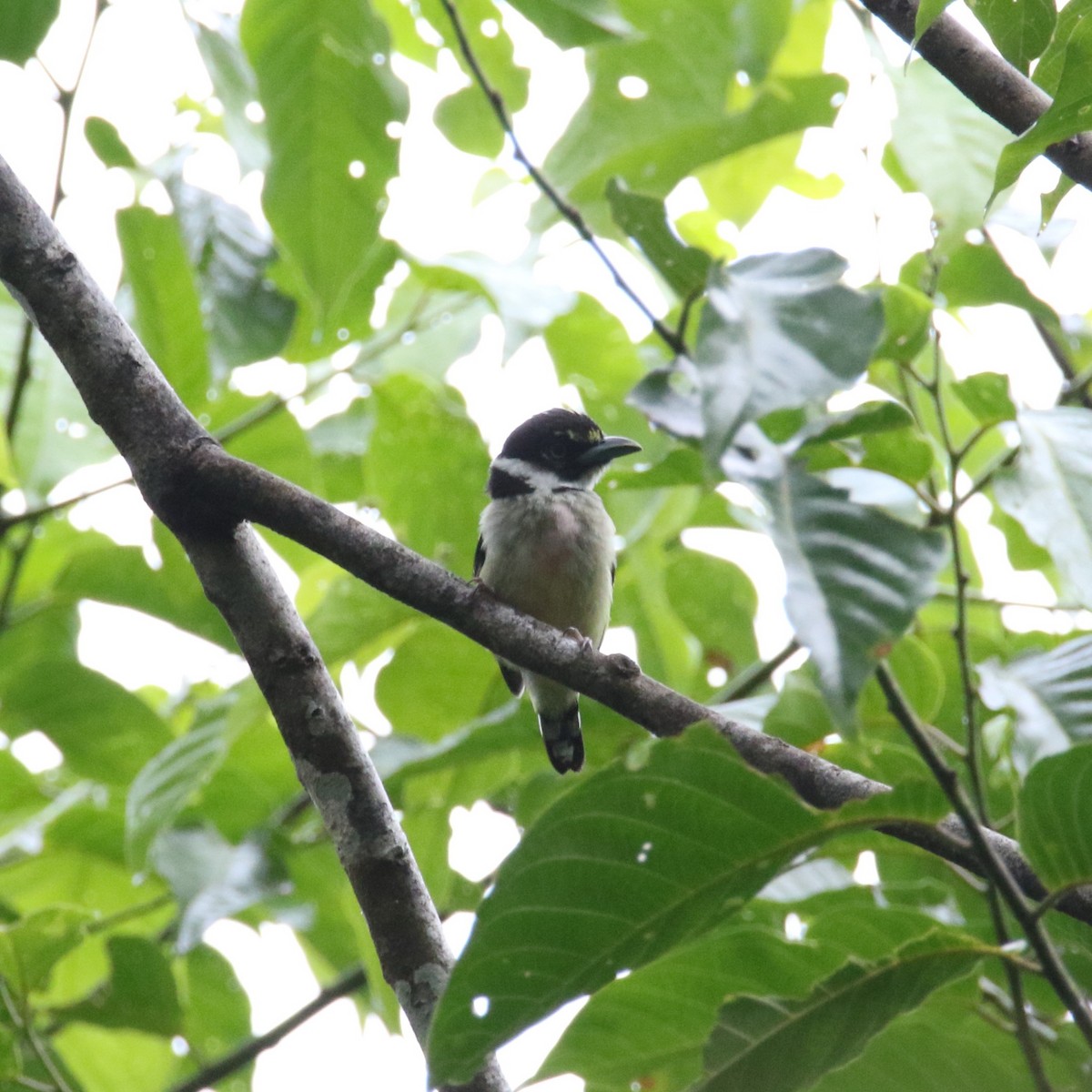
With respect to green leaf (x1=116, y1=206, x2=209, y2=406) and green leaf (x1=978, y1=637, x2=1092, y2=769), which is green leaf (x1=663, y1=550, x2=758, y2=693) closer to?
green leaf (x1=116, y1=206, x2=209, y2=406)

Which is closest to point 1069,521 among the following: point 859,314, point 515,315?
point 859,314

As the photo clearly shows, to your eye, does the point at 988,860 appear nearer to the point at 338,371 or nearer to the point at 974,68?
the point at 974,68

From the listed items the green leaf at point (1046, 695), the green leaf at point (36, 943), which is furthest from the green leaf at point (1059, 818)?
the green leaf at point (36, 943)

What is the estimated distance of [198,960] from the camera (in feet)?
13.6

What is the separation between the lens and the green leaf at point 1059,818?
1694 mm

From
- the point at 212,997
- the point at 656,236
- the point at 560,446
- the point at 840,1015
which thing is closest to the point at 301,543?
the point at 656,236

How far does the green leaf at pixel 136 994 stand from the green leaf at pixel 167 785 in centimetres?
31

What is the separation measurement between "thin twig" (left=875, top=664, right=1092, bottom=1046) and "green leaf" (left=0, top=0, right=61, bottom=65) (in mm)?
2227

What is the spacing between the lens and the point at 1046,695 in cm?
234

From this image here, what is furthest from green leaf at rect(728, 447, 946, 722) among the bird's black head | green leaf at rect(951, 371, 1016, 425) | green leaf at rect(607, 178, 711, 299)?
the bird's black head

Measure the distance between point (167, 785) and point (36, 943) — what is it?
453 mm

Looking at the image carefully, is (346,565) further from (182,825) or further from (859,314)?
(182,825)

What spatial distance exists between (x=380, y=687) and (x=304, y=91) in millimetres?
1618

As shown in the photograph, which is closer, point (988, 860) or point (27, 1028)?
point (988, 860)
